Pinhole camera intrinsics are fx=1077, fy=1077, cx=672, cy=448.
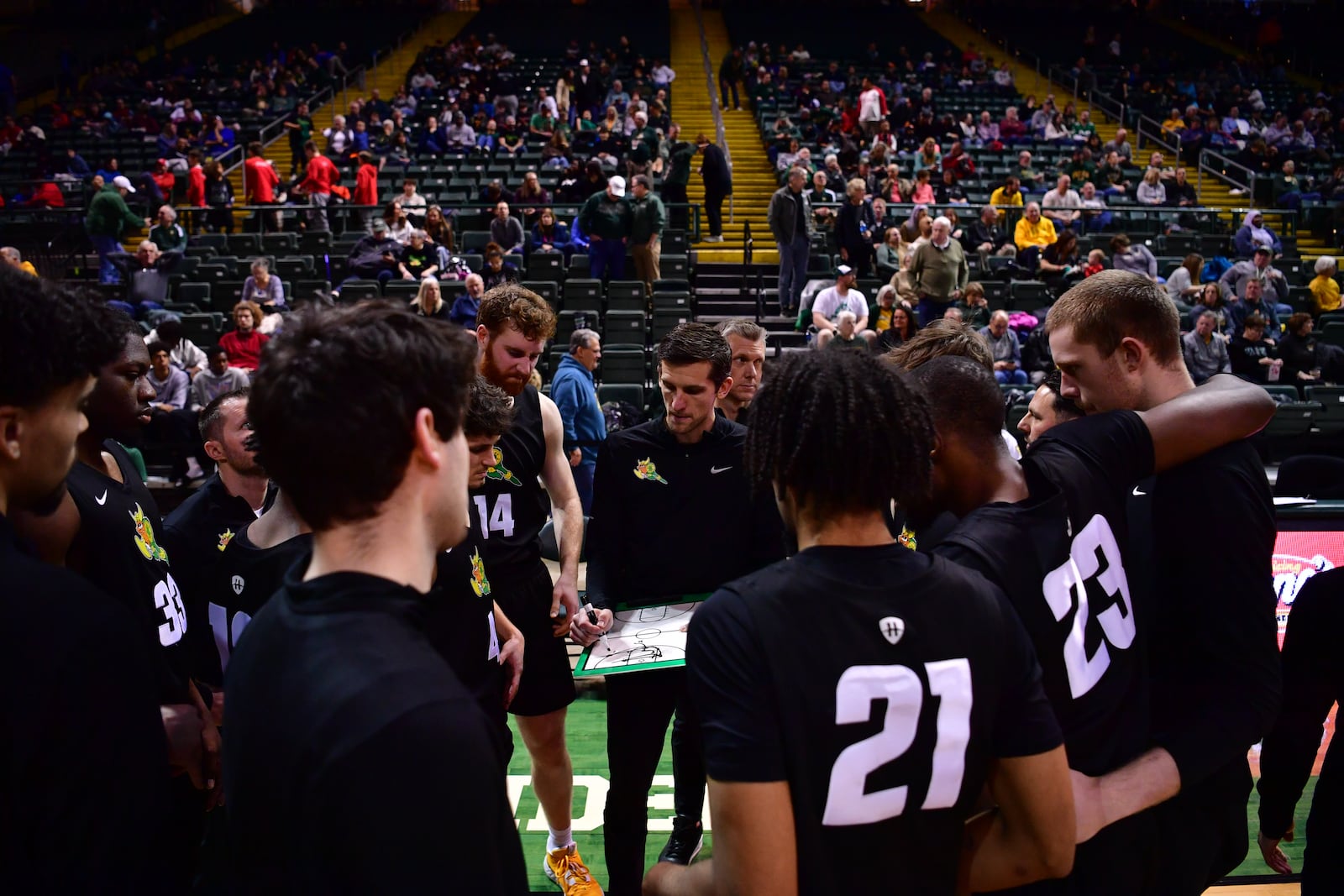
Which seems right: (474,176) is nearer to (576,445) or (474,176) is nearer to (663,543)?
(576,445)

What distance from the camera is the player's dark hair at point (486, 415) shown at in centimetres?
302

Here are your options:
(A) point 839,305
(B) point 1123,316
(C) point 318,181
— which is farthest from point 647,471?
(C) point 318,181

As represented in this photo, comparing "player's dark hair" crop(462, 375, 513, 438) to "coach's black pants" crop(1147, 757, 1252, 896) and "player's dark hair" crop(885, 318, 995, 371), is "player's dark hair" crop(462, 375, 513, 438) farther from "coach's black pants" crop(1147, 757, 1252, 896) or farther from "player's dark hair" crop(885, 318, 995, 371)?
"coach's black pants" crop(1147, 757, 1252, 896)

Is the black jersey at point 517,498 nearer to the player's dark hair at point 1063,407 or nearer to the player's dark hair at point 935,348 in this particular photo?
the player's dark hair at point 935,348

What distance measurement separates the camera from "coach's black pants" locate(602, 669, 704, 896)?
10.5ft

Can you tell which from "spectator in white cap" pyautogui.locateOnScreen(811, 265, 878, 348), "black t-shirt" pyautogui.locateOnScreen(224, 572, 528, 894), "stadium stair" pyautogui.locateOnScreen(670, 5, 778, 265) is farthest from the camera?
"stadium stair" pyautogui.locateOnScreen(670, 5, 778, 265)

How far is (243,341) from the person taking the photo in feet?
33.3

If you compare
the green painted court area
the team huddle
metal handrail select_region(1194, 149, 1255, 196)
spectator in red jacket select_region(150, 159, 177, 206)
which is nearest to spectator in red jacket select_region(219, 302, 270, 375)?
spectator in red jacket select_region(150, 159, 177, 206)

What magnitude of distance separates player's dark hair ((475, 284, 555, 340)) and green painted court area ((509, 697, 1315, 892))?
1.56 m

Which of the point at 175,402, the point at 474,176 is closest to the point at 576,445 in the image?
the point at 175,402

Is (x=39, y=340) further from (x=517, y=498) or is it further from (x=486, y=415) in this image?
(x=517, y=498)

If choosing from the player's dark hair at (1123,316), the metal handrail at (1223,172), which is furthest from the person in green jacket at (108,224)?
the metal handrail at (1223,172)

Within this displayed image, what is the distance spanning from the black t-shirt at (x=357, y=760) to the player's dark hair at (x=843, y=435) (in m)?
0.62

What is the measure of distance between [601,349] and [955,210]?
Result: 6.49 m
